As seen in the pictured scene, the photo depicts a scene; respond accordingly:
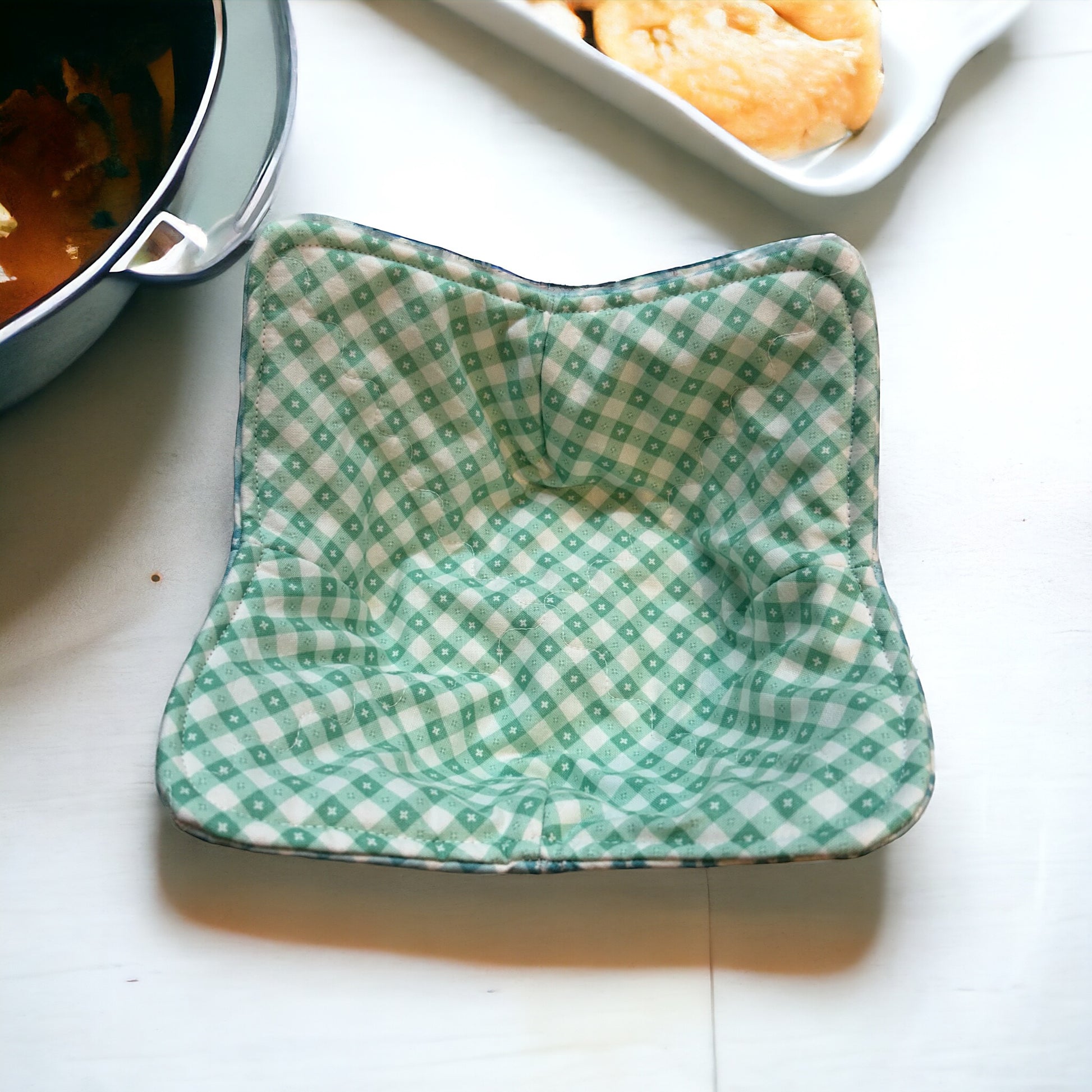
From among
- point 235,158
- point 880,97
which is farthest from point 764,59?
point 235,158

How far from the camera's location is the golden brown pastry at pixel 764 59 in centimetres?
68

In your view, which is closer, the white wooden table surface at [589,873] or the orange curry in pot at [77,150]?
the white wooden table surface at [589,873]

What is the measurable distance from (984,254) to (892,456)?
183mm

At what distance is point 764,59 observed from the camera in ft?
2.25

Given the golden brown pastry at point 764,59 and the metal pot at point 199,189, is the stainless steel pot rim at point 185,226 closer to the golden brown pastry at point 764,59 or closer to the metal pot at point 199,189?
the metal pot at point 199,189

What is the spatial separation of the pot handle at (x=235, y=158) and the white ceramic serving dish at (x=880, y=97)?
0.19m

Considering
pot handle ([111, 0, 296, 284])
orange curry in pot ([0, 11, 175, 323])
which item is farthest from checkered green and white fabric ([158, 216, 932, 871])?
orange curry in pot ([0, 11, 175, 323])

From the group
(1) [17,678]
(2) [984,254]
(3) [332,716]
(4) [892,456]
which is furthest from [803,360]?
(1) [17,678]

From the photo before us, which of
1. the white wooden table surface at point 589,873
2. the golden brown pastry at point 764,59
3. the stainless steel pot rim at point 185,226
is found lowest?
the white wooden table surface at point 589,873

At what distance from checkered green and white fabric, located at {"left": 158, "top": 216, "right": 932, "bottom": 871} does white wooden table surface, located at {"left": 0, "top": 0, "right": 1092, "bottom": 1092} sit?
6 centimetres

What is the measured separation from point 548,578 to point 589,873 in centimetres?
19

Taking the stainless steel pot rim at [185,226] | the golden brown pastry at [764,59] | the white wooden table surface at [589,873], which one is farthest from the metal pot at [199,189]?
the golden brown pastry at [764,59]

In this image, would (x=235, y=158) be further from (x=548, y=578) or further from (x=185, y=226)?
(x=548, y=578)

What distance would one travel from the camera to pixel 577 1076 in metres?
0.54
